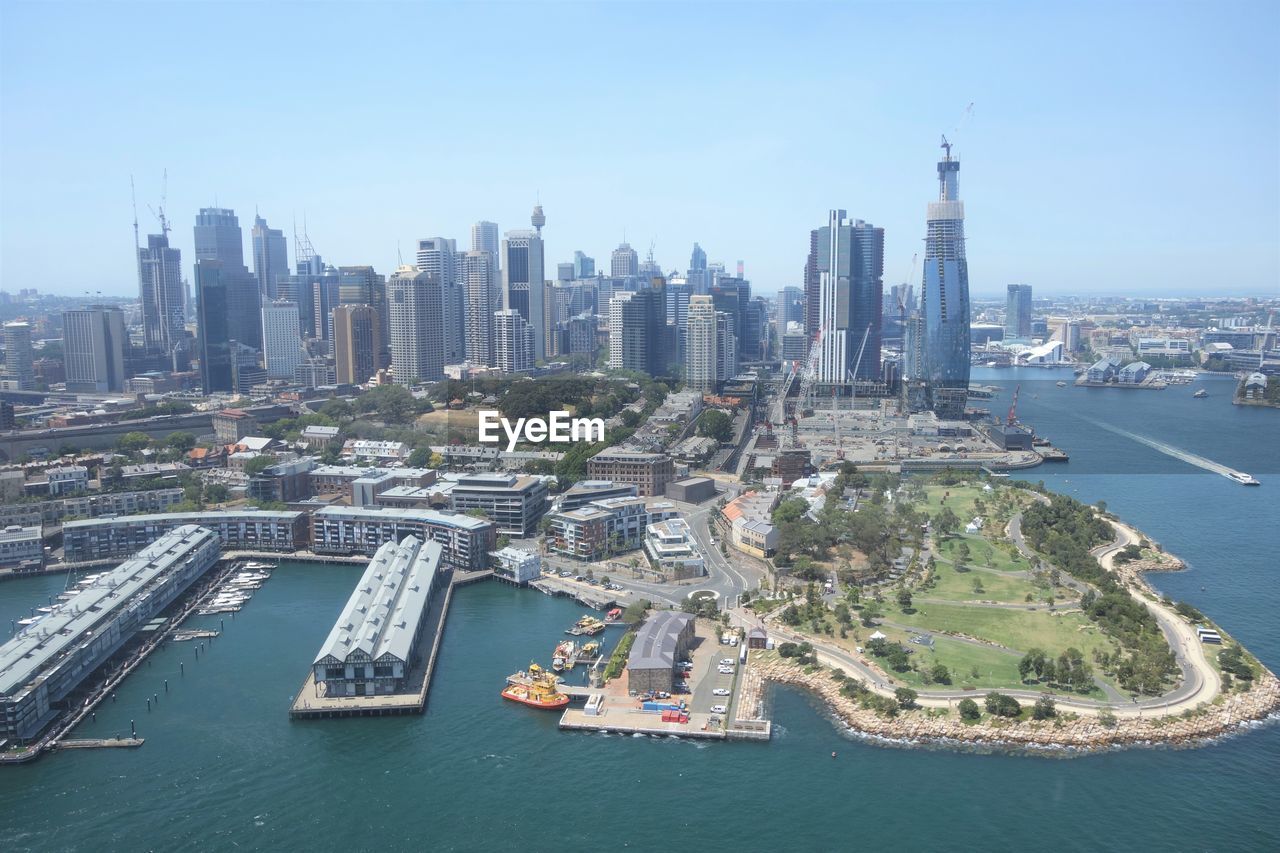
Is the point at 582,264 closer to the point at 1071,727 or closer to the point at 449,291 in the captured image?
the point at 449,291

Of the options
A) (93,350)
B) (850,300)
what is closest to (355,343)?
(93,350)

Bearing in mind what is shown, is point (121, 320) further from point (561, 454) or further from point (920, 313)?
point (920, 313)

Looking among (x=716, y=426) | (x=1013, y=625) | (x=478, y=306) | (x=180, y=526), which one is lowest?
(x=1013, y=625)

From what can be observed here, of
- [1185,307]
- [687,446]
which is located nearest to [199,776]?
[687,446]

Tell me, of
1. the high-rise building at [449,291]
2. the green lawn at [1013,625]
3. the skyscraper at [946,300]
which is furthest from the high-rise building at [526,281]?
the green lawn at [1013,625]

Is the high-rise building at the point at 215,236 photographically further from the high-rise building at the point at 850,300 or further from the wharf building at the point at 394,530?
the wharf building at the point at 394,530

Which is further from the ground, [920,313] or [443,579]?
[920,313]
